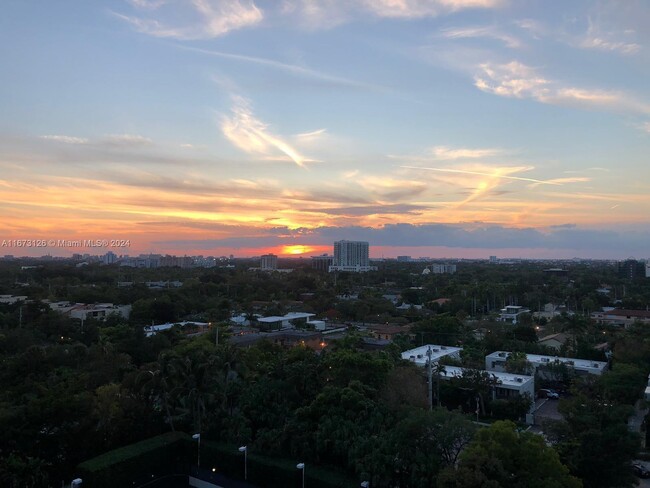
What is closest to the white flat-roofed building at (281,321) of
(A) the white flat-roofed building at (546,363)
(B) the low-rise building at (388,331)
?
(B) the low-rise building at (388,331)

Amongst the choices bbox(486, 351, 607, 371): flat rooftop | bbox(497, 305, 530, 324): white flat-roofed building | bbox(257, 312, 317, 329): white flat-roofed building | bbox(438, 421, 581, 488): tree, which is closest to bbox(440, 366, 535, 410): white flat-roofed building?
bbox(486, 351, 607, 371): flat rooftop

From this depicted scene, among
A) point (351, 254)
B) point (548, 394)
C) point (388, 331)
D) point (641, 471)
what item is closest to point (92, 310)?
point (388, 331)

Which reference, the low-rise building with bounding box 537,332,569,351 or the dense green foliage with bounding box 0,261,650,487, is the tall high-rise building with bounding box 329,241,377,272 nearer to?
the low-rise building with bounding box 537,332,569,351

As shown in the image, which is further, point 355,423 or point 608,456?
point 355,423

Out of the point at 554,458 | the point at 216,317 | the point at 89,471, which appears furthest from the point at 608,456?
the point at 216,317

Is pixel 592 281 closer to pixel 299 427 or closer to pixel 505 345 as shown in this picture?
pixel 505 345

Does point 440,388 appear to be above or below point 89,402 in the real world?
below
